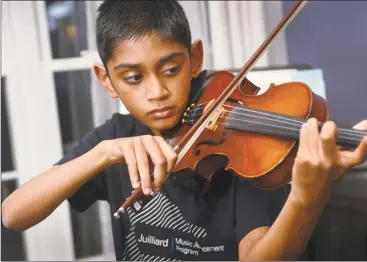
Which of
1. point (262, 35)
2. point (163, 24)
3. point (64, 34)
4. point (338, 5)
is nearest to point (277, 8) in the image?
point (262, 35)

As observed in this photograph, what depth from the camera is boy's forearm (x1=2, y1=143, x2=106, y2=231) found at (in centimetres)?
56

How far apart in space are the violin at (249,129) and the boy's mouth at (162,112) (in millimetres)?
34

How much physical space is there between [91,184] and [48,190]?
10 cm

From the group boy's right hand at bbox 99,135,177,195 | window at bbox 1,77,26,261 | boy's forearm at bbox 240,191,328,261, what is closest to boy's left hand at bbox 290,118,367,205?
boy's forearm at bbox 240,191,328,261

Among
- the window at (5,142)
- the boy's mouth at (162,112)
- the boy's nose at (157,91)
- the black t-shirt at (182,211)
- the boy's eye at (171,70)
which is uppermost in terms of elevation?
the boy's eye at (171,70)

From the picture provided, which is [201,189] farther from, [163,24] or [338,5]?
[338,5]

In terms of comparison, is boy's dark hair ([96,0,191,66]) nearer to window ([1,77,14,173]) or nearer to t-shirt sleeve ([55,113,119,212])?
t-shirt sleeve ([55,113,119,212])

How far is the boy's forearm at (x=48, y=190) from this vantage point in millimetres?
557

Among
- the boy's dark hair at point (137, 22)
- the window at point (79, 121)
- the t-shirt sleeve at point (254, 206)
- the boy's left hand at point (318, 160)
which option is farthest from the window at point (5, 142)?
the boy's left hand at point (318, 160)

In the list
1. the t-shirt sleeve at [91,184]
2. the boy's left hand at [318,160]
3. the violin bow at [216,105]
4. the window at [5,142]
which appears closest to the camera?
the boy's left hand at [318,160]

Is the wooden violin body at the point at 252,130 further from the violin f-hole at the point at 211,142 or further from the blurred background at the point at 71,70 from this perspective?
the blurred background at the point at 71,70

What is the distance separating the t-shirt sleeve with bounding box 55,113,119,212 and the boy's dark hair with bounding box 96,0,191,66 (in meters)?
0.13

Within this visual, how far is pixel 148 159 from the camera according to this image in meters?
0.49

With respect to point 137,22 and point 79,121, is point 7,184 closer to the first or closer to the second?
point 79,121
